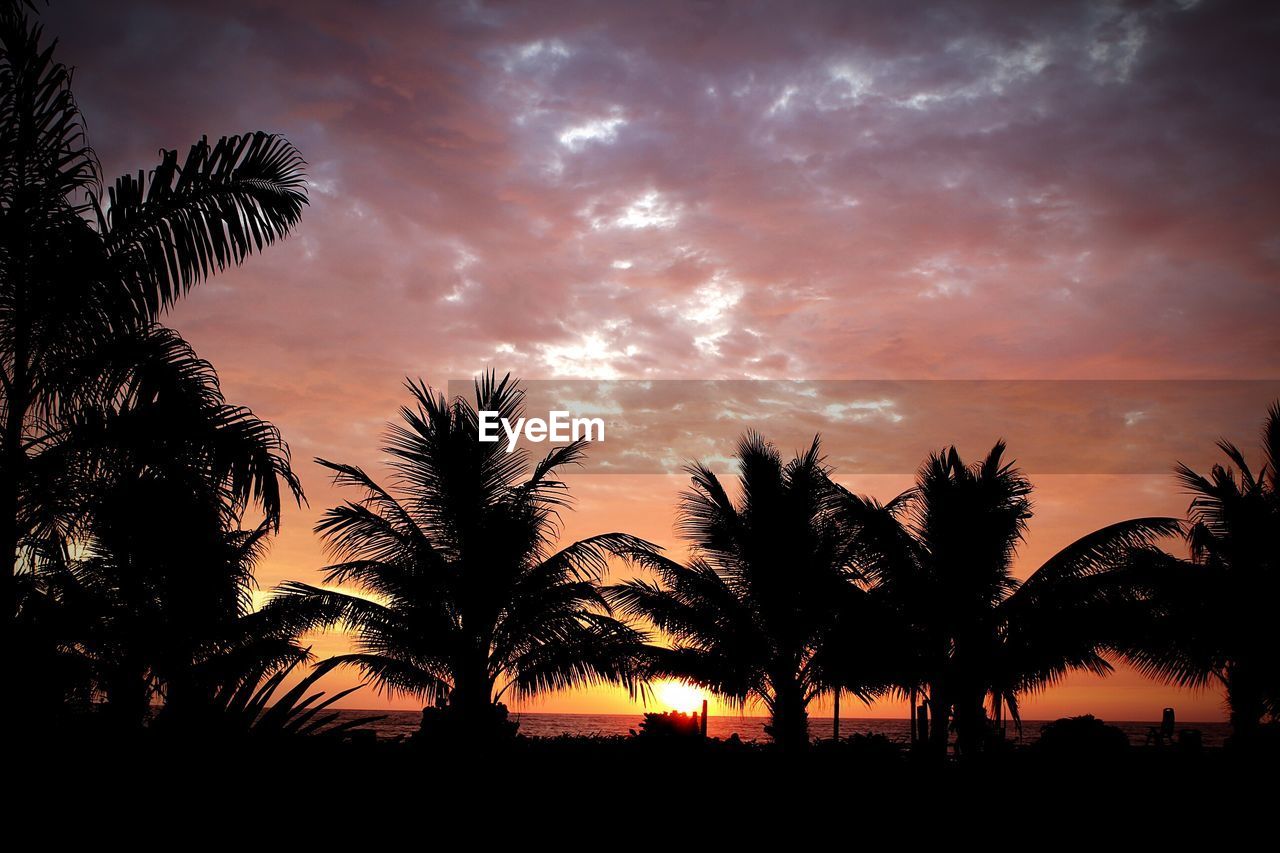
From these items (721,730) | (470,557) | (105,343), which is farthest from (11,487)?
(721,730)

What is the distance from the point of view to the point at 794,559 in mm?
15891

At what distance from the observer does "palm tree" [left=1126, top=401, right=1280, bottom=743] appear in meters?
14.8

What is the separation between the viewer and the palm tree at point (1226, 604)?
14805 millimetres

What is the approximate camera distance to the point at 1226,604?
1495 centimetres

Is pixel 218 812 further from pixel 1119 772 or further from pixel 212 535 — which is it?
pixel 1119 772

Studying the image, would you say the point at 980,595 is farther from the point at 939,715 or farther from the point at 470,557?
the point at 470,557

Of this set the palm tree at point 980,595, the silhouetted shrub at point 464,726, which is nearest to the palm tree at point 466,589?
the silhouetted shrub at point 464,726

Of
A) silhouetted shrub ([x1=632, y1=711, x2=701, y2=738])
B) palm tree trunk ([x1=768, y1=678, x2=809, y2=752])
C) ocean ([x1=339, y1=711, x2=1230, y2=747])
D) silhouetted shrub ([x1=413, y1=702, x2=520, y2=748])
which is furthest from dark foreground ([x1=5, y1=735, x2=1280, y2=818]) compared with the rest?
ocean ([x1=339, y1=711, x2=1230, y2=747])

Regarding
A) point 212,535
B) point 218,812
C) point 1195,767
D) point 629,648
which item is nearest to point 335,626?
point 629,648

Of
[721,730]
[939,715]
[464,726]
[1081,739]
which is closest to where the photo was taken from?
[464,726]

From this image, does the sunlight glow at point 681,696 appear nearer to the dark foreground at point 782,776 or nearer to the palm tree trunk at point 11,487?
the dark foreground at point 782,776

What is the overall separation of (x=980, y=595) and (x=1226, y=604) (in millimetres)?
4130

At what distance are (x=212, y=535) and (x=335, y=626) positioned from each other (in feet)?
20.4

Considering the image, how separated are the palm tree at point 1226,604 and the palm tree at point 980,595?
3.05 feet
